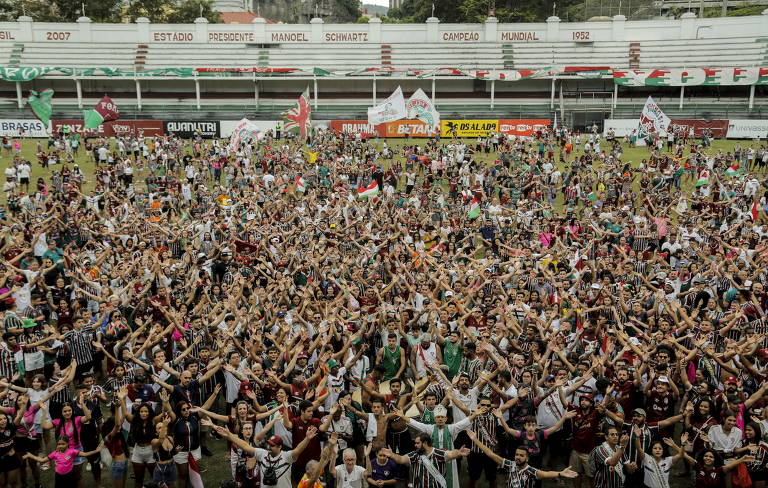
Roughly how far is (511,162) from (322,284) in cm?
1862

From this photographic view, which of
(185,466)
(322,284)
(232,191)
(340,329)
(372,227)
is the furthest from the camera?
(232,191)

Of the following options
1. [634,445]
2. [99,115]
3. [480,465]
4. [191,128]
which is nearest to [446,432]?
[480,465]

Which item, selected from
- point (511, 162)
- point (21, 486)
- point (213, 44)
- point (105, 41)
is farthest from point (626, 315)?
point (105, 41)

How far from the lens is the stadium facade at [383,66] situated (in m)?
45.9

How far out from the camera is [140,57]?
50.9m

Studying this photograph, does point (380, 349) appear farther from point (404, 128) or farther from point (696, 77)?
point (696, 77)

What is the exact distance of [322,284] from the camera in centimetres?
1309

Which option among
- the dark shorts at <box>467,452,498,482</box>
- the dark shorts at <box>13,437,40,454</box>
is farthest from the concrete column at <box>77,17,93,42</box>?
the dark shorts at <box>467,452,498,482</box>

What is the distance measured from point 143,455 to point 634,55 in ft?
160

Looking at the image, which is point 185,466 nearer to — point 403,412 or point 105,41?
point 403,412

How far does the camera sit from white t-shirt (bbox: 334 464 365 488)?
6.82 metres

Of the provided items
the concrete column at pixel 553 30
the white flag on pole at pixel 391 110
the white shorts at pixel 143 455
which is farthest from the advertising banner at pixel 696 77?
the white shorts at pixel 143 455

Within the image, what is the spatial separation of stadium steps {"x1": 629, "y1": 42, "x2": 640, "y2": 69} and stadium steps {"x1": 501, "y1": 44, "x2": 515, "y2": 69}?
8073 mm

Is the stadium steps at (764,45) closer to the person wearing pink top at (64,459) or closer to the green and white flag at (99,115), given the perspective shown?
the green and white flag at (99,115)
